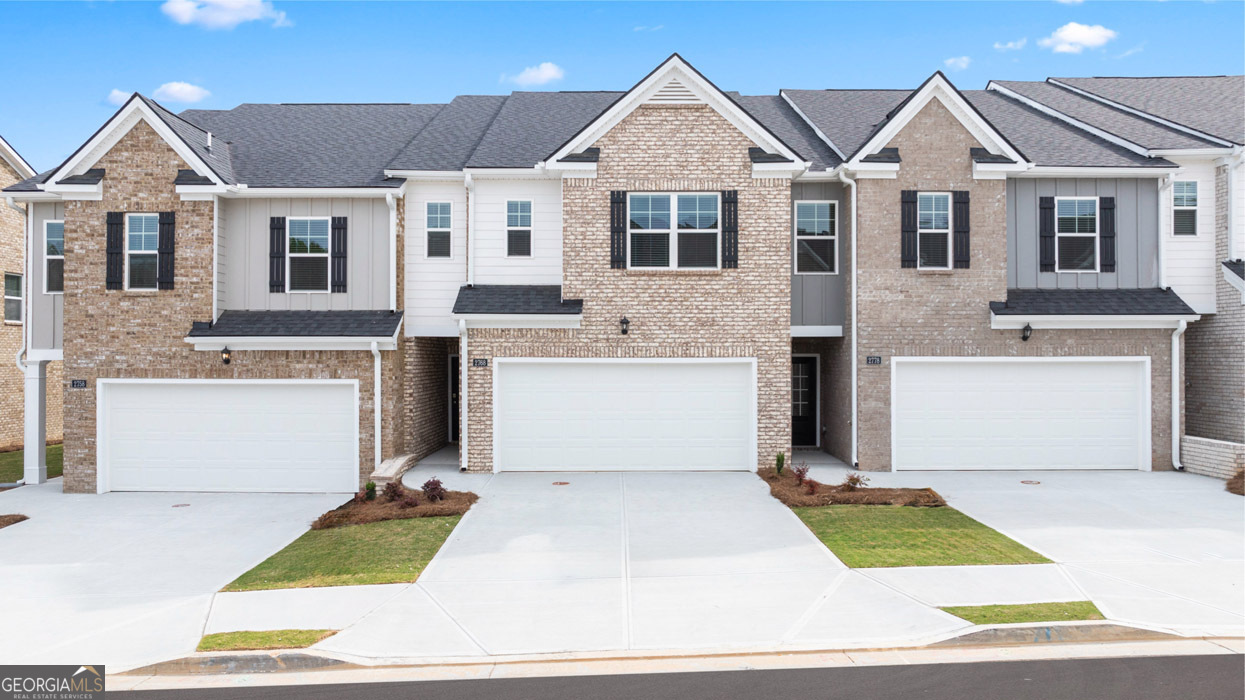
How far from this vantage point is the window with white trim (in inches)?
832

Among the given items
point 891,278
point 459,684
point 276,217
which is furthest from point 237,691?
point 891,278

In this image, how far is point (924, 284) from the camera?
14.7 m

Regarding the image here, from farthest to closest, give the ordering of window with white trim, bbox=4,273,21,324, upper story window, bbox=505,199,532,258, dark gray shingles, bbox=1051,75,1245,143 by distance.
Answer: window with white trim, bbox=4,273,21,324 → dark gray shingles, bbox=1051,75,1245,143 → upper story window, bbox=505,199,532,258

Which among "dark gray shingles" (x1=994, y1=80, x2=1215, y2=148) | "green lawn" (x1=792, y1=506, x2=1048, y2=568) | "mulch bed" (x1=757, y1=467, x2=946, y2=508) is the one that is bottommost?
"green lawn" (x1=792, y1=506, x2=1048, y2=568)

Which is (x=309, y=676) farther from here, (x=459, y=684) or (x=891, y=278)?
(x=891, y=278)

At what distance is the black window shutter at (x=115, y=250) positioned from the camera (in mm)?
14547

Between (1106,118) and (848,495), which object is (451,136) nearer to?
(848,495)

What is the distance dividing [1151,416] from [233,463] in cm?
1892

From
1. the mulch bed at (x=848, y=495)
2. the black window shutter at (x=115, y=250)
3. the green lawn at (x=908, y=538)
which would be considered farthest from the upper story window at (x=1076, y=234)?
the black window shutter at (x=115, y=250)

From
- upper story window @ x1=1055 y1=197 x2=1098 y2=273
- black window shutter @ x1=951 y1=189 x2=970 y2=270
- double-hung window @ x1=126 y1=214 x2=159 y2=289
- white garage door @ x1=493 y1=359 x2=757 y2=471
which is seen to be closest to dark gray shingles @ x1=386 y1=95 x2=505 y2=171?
white garage door @ x1=493 y1=359 x2=757 y2=471

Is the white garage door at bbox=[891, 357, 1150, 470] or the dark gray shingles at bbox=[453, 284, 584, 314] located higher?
the dark gray shingles at bbox=[453, 284, 584, 314]

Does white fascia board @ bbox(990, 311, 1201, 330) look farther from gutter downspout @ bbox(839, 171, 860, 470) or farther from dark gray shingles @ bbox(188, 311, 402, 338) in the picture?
dark gray shingles @ bbox(188, 311, 402, 338)

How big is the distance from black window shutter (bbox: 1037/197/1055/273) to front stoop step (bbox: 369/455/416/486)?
13927mm

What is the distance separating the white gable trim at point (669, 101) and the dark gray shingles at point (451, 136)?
2601 millimetres
